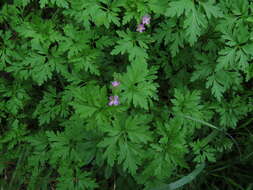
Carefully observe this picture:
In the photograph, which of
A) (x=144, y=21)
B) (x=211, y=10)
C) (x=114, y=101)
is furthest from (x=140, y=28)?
(x=114, y=101)

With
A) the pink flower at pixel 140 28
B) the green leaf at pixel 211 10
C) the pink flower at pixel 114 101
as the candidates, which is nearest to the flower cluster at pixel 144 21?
the pink flower at pixel 140 28

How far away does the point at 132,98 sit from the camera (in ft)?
8.01

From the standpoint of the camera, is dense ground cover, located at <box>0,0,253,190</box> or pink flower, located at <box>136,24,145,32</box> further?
pink flower, located at <box>136,24,145,32</box>

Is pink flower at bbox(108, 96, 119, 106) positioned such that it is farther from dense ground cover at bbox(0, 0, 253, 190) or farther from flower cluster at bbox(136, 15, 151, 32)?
flower cluster at bbox(136, 15, 151, 32)

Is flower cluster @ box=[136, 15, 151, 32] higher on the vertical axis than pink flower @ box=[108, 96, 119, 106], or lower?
higher

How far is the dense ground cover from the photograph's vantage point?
2.29m

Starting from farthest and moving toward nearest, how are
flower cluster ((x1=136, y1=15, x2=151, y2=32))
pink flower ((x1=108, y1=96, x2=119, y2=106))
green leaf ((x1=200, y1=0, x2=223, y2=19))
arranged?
flower cluster ((x1=136, y1=15, x2=151, y2=32)) → green leaf ((x1=200, y1=0, x2=223, y2=19)) → pink flower ((x1=108, y1=96, x2=119, y2=106))

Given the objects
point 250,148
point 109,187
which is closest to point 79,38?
point 109,187

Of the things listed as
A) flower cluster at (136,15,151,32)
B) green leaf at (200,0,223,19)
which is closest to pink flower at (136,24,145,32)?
flower cluster at (136,15,151,32)

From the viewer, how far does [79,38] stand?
2863 mm

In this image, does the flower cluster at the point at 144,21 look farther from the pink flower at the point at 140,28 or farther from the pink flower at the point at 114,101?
the pink flower at the point at 114,101

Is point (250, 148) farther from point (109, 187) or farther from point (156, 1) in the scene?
point (156, 1)

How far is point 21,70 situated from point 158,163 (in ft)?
6.25

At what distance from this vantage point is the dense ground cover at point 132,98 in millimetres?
2295
